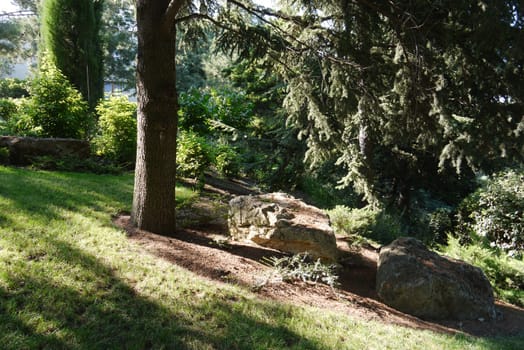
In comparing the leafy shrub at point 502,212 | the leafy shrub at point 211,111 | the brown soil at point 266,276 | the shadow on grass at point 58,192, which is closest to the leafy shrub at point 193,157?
the shadow on grass at point 58,192

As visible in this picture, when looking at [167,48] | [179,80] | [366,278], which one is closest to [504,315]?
[366,278]

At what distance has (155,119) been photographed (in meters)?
4.61

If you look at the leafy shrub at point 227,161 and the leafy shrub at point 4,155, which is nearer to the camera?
the leafy shrub at point 4,155

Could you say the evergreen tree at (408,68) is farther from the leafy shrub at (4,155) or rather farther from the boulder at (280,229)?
the leafy shrub at (4,155)

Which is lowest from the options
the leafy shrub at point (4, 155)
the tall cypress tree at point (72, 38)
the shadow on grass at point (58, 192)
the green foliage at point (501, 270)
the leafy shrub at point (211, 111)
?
the green foliage at point (501, 270)

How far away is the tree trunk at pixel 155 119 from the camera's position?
4512mm

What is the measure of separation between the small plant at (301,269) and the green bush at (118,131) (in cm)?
497

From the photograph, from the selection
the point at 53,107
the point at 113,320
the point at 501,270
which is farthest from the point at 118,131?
the point at 501,270

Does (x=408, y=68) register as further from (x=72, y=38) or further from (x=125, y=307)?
(x=72, y=38)

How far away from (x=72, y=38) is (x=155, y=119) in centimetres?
783

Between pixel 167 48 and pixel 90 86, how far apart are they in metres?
7.71

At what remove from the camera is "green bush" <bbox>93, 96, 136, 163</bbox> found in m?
8.00

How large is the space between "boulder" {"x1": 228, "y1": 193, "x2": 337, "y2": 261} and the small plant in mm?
167

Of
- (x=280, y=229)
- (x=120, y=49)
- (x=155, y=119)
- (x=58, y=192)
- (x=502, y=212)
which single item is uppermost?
(x=120, y=49)
